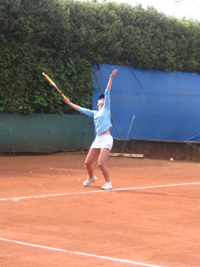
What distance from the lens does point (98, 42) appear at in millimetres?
21969

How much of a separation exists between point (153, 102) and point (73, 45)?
4.80 metres

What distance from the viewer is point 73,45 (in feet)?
69.2

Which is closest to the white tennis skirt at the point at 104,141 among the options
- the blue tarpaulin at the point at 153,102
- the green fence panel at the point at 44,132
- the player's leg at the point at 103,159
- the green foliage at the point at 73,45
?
the player's leg at the point at 103,159

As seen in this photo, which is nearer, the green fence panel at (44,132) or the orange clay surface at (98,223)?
the orange clay surface at (98,223)

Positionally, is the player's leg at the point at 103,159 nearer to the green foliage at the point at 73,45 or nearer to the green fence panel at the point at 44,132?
the green fence panel at the point at 44,132

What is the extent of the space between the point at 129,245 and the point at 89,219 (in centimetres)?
138

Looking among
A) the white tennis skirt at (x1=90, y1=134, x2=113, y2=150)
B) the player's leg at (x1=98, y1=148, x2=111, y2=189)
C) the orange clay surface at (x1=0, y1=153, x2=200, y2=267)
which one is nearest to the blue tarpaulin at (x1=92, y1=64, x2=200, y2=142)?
the orange clay surface at (x1=0, y1=153, x2=200, y2=267)

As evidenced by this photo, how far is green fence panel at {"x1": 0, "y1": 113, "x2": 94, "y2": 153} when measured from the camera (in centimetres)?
1864

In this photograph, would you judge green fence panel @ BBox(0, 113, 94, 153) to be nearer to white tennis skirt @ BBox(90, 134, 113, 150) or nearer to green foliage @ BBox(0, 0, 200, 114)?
green foliage @ BBox(0, 0, 200, 114)

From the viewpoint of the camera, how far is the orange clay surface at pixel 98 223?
4246 millimetres

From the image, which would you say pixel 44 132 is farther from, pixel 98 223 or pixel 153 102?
pixel 98 223

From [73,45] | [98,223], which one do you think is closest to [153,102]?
[73,45]

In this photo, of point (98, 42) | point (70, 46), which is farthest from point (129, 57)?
point (70, 46)

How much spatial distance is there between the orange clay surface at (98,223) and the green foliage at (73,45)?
372 inches
